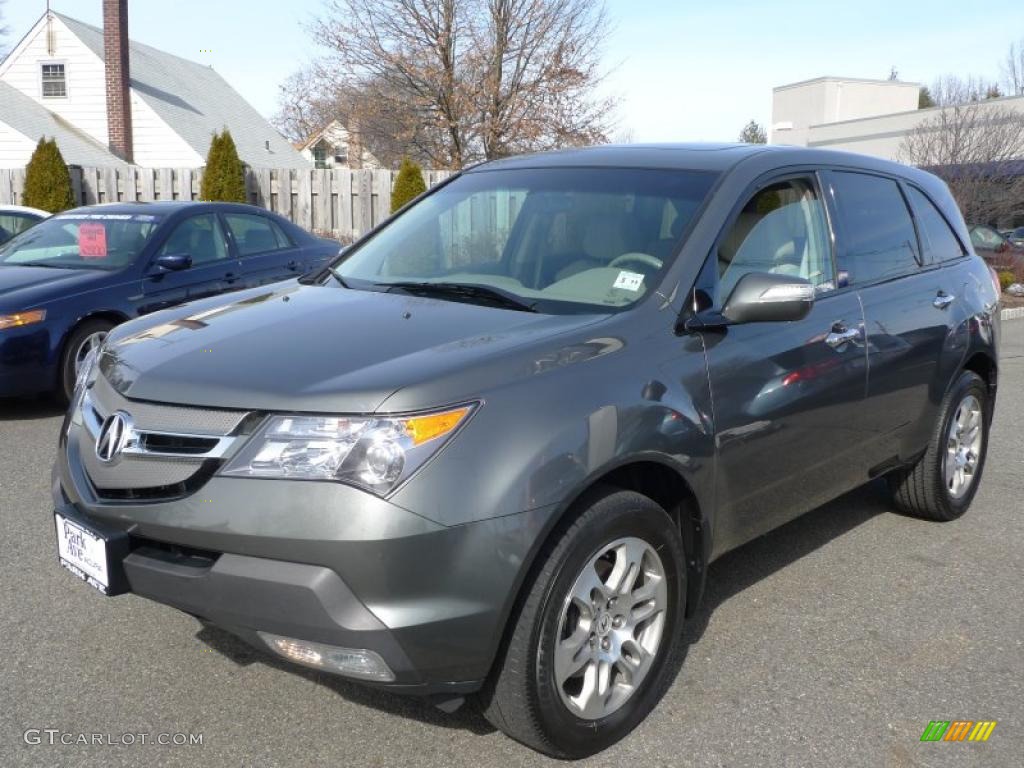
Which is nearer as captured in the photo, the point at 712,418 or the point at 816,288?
the point at 712,418

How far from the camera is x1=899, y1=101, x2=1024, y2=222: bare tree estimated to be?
21109 mm

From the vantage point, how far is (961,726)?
129 inches

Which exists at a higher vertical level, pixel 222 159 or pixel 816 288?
pixel 222 159

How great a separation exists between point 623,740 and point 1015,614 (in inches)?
79.2

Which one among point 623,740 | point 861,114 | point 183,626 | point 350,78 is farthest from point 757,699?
point 861,114

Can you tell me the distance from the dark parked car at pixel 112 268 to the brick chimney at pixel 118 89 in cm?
2388

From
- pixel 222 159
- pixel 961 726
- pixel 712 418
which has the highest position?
pixel 222 159

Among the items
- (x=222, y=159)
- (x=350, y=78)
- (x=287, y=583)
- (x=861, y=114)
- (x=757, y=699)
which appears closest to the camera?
(x=287, y=583)

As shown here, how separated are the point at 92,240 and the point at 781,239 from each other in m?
6.26

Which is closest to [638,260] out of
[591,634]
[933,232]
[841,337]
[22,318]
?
[841,337]

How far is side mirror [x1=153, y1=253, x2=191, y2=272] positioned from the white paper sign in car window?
531 cm

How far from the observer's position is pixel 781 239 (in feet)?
13.2

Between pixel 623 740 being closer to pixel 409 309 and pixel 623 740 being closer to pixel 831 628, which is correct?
pixel 831 628

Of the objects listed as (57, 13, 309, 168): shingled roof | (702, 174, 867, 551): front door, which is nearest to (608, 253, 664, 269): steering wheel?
Answer: (702, 174, 867, 551): front door
